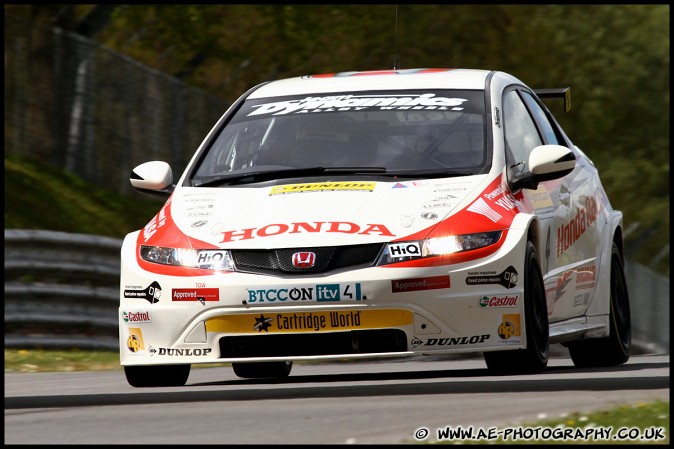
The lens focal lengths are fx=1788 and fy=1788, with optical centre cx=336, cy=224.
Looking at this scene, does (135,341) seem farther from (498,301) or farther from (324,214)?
(498,301)

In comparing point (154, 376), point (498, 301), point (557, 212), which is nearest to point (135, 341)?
point (154, 376)

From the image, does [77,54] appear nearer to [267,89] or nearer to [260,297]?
[267,89]

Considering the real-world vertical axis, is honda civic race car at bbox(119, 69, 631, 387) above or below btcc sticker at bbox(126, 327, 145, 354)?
above

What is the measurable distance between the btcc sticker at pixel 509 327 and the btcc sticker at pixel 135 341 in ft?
5.94

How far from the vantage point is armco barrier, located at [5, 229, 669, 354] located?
1577 cm

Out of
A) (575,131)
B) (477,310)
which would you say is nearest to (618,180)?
(575,131)

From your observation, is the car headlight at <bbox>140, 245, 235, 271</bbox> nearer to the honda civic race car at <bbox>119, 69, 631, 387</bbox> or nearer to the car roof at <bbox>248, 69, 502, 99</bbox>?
the honda civic race car at <bbox>119, 69, 631, 387</bbox>

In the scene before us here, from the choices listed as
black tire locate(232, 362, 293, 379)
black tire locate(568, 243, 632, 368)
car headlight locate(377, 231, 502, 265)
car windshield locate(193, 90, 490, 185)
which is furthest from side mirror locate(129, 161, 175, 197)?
black tire locate(568, 243, 632, 368)

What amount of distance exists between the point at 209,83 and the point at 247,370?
15.1 meters

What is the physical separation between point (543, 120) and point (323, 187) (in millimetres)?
2363

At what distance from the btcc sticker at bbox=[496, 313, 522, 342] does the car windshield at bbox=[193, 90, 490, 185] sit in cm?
94

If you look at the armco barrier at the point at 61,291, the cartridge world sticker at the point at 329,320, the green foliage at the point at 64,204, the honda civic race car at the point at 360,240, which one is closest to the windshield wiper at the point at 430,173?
the honda civic race car at the point at 360,240

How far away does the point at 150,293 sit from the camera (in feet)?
29.7

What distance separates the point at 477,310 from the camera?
28.7ft
